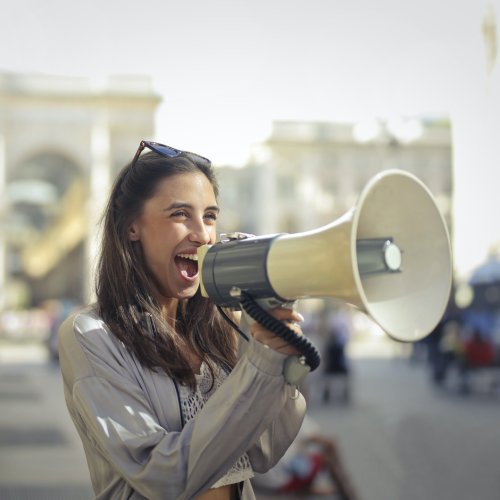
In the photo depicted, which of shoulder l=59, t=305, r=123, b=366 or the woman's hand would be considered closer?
the woman's hand

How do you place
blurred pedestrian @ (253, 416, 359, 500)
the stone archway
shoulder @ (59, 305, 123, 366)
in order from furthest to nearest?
the stone archway < blurred pedestrian @ (253, 416, 359, 500) < shoulder @ (59, 305, 123, 366)

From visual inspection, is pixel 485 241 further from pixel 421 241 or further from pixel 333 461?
pixel 421 241

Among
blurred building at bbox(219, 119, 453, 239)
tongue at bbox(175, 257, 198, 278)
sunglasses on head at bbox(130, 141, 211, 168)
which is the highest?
blurred building at bbox(219, 119, 453, 239)

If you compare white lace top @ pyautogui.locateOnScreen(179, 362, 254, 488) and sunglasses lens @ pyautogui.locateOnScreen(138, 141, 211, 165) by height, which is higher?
sunglasses lens @ pyautogui.locateOnScreen(138, 141, 211, 165)

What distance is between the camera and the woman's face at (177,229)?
1.44m

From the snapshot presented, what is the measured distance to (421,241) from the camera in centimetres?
134

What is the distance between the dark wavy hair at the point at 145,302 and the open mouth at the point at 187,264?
0.20 feet

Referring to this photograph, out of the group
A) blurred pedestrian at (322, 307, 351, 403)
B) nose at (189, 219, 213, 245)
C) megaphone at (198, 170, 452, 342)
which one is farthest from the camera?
blurred pedestrian at (322, 307, 351, 403)

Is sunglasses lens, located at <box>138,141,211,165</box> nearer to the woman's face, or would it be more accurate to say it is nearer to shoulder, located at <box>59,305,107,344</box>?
the woman's face

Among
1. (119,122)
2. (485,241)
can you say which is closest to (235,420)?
(485,241)

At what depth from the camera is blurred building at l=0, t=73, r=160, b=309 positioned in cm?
1004

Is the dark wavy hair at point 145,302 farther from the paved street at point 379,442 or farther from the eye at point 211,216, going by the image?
the paved street at point 379,442

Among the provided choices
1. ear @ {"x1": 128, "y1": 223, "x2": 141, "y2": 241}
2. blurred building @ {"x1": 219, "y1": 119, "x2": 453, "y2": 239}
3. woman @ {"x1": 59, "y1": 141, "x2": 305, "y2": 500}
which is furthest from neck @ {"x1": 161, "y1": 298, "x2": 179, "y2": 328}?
blurred building @ {"x1": 219, "y1": 119, "x2": 453, "y2": 239}

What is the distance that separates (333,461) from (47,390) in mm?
7520
